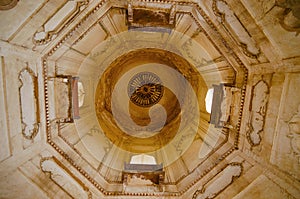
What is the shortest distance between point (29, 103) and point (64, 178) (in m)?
1.55

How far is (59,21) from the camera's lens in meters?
3.18

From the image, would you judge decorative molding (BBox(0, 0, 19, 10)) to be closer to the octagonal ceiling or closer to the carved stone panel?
the octagonal ceiling

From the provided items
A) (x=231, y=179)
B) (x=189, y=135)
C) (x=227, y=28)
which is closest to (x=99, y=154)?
(x=189, y=135)

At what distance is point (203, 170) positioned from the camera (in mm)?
4203

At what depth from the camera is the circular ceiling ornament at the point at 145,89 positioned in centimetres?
726

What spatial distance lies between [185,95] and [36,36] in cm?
447

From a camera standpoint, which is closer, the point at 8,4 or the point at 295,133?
the point at 8,4

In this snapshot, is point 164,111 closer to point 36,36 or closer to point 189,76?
point 189,76

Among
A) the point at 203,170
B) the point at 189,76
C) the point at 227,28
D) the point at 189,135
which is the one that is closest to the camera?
the point at 227,28

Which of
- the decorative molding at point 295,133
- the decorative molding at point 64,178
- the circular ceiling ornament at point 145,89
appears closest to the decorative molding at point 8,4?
the decorative molding at point 64,178

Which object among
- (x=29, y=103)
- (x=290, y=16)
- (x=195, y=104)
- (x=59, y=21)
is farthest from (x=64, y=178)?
(x=290, y=16)

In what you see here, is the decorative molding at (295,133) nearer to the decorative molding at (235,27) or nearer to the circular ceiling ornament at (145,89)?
the decorative molding at (235,27)

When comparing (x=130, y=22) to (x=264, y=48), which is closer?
(x=264, y=48)

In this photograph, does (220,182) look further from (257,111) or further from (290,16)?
(290,16)
